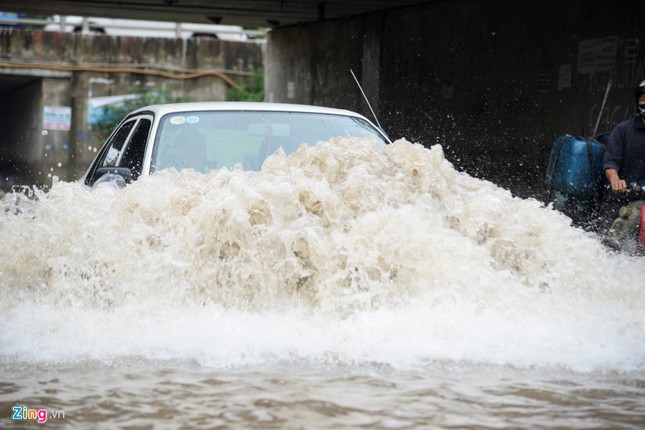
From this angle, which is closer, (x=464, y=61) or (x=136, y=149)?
(x=136, y=149)

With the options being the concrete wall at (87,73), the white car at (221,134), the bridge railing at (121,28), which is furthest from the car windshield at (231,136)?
the bridge railing at (121,28)

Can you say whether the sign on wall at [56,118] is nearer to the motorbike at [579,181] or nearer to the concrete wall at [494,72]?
the concrete wall at [494,72]

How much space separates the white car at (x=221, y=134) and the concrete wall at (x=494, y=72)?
6.76 metres

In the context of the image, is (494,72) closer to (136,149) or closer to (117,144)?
(117,144)

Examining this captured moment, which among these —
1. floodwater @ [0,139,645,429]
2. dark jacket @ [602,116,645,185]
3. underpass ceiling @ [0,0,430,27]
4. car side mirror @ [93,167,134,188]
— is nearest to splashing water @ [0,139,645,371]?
floodwater @ [0,139,645,429]

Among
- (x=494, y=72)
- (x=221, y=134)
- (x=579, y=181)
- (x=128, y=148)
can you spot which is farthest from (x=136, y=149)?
(x=494, y=72)

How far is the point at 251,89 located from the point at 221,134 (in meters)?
23.7

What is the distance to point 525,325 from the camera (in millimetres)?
5332

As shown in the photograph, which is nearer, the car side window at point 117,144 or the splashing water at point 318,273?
the splashing water at point 318,273

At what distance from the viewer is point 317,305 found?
5.62 m

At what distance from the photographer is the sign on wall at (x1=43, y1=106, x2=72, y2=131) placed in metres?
29.2

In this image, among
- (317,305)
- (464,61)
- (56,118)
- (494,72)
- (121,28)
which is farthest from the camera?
(121,28)

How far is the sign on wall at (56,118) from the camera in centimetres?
2916

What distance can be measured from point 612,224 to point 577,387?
3.38 metres
